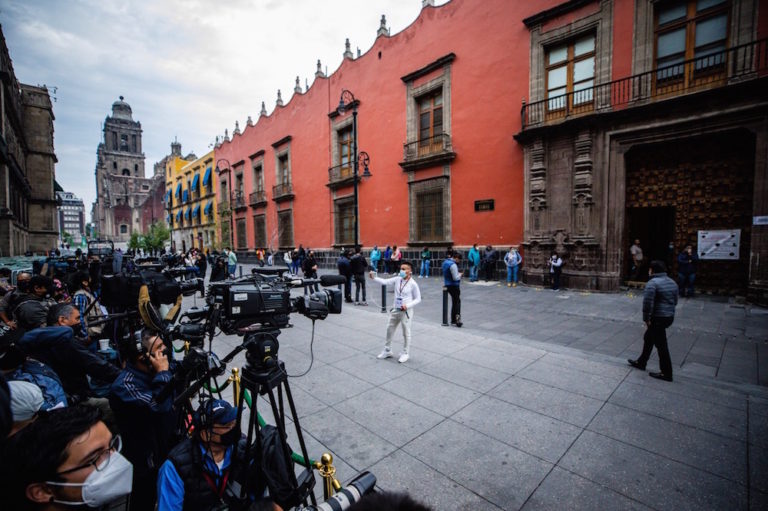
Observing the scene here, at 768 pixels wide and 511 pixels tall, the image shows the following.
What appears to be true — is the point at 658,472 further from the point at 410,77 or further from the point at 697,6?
the point at 410,77

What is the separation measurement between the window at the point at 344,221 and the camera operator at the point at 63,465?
18.7m

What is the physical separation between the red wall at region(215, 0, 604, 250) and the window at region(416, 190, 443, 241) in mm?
720

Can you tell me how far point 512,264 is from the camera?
1290 centimetres

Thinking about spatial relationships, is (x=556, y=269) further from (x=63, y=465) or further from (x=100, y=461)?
(x=63, y=465)

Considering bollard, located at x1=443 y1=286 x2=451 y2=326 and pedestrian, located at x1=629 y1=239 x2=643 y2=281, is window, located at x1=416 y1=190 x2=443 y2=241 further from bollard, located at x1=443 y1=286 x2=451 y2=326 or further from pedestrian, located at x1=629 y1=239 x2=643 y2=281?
bollard, located at x1=443 y1=286 x2=451 y2=326

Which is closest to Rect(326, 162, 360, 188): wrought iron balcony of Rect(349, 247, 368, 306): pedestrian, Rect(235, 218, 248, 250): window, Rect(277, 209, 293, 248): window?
Rect(277, 209, 293, 248): window

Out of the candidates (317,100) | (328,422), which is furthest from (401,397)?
(317,100)

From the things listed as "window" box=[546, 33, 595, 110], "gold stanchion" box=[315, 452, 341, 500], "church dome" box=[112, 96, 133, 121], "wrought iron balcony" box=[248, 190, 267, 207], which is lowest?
"gold stanchion" box=[315, 452, 341, 500]

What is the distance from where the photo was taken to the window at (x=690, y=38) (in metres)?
9.55

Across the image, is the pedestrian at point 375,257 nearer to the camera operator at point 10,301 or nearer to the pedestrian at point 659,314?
the camera operator at point 10,301

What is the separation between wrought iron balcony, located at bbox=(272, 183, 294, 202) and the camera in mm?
24297

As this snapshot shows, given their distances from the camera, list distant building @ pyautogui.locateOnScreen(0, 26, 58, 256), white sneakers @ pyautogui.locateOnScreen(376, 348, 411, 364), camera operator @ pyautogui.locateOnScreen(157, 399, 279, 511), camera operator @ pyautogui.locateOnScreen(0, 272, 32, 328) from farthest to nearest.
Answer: distant building @ pyautogui.locateOnScreen(0, 26, 58, 256) → white sneakers @ pyautogui.locateOnScreen(376, 348, 411, 364) → camera operator @ pyautogui.locateOnScreen(0, 272, 32, 328) → camera operator @ pyautogui.locateOnScreen(157, 399, 279, 511)

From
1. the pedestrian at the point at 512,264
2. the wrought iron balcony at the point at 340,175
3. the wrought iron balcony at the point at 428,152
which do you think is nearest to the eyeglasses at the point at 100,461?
the pedestrian at the point at 512,264

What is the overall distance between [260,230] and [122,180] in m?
65.8
